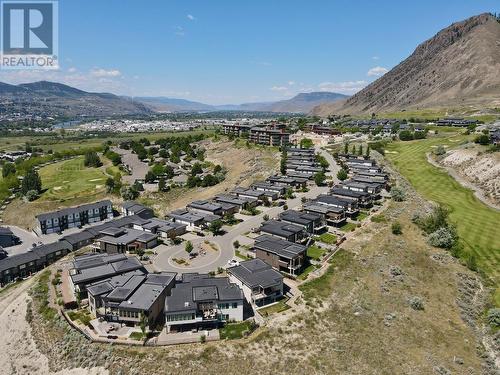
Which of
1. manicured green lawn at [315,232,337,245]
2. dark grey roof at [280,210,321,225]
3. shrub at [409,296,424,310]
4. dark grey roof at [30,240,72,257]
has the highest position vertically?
dark grey roof at [280,210,321,225]

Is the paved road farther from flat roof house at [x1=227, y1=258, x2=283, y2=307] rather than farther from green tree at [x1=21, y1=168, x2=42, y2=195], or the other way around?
green tree at [x1=21, y1=168, x2=42, y2=195]

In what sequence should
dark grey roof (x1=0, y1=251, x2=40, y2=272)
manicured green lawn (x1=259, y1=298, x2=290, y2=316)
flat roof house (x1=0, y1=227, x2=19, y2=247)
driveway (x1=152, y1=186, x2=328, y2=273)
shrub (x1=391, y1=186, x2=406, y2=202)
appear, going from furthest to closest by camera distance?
1. shrub (x1=391, y1=186, x2=406, y2=202)
2. flat roof house (x1=0, y1=227, x2=19, y2=247)
3. dark grey roof (x1=0, y1=251, x2=40, y2=272)
4. driveway (x1=152, y1=186, x2=328, y2=273)
5. manicured green lawn (x1=259, y1=298, x2=290, y2=316)

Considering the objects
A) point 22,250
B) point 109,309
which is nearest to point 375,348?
point 109,309

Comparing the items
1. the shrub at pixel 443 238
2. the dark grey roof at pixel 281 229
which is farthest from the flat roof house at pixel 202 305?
the shrub at pixel 443 238

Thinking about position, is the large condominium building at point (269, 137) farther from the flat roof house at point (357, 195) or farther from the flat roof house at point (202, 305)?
the flat roof house at point (202, 305)

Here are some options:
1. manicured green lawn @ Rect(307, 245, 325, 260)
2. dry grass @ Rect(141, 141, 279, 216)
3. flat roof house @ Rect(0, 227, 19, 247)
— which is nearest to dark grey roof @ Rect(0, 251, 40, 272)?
flat roof house @ Rect(0, 227, 19, 247)

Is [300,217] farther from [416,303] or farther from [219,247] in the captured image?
[416,303]

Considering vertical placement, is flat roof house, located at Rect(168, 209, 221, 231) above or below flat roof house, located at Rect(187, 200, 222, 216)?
below
